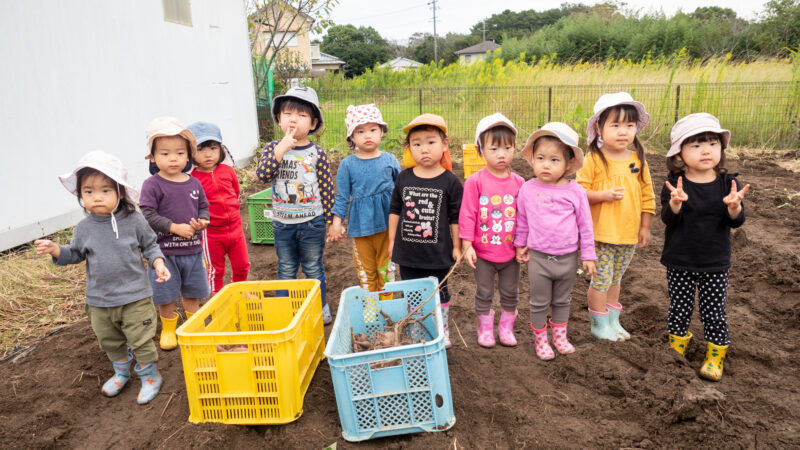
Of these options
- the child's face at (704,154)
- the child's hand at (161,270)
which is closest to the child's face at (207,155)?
the child's hand at (161,270)

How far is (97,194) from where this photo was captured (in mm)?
2770

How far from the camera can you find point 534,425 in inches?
101

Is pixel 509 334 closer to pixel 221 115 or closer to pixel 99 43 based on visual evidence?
pixel 99 43

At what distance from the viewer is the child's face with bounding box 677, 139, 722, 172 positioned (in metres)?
2.88

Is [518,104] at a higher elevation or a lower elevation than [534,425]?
higher

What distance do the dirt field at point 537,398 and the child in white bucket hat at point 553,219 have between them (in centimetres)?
52

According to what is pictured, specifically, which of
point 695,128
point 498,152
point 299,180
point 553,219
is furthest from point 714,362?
point 299,180

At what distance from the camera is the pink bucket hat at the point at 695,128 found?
285cm

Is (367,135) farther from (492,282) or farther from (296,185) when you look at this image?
(492,282)

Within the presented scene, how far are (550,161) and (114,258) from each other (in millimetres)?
2547

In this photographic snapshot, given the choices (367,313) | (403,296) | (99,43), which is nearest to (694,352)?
(403,296)

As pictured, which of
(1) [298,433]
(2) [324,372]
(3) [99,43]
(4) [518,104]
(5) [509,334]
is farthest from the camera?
(4) [518,104]

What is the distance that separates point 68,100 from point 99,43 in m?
0.87

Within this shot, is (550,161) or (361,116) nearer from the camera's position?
(550,161)
